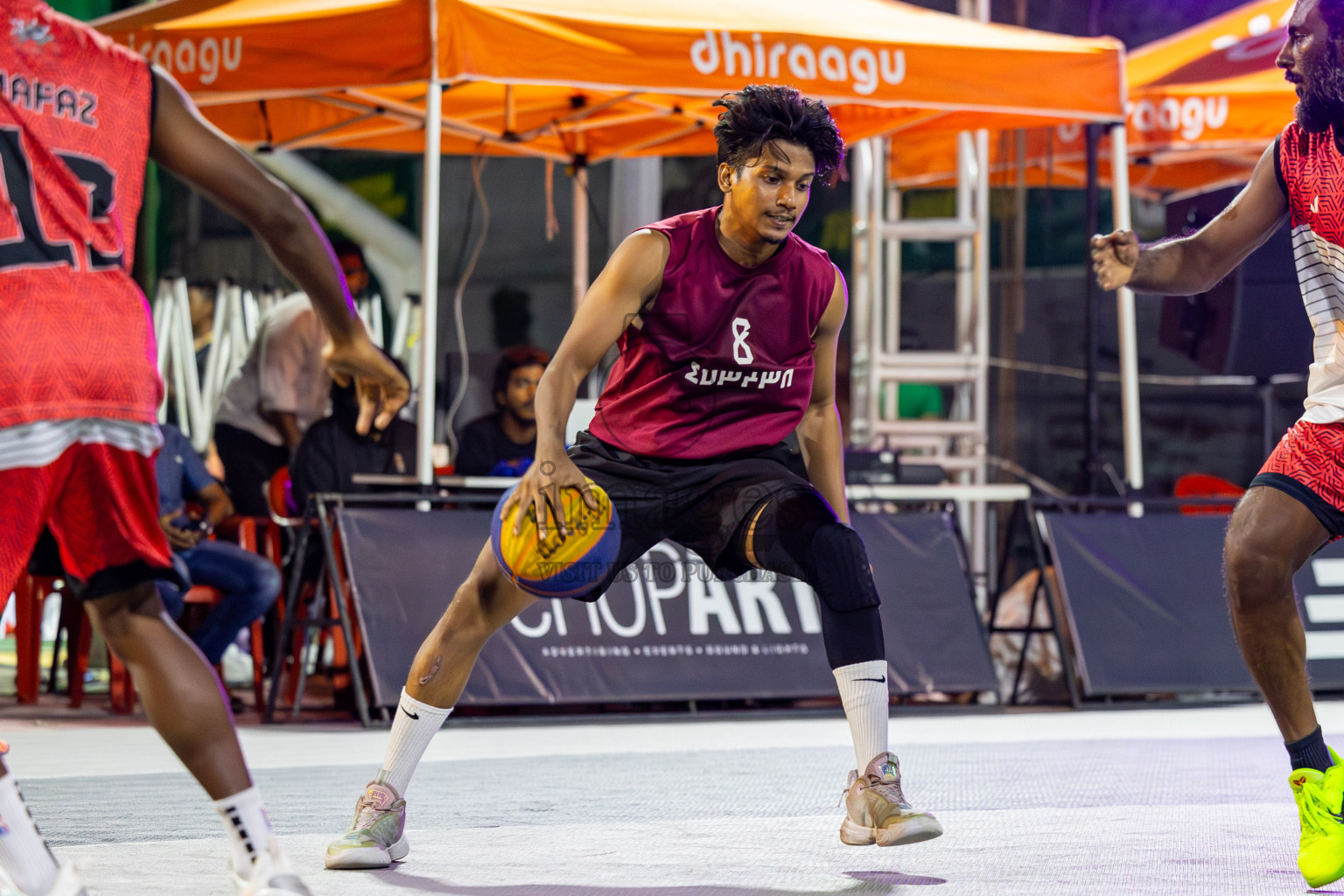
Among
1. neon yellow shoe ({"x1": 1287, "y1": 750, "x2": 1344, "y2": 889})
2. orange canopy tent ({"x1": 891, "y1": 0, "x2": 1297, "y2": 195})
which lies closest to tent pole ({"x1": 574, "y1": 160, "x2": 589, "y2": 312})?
orange canopy tent ({"x1": 891, "y1": 0, "x2": 1297, "y2": 195})

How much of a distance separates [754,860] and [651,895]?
1.56 feet

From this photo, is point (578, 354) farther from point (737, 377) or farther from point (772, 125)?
point (772, 125)

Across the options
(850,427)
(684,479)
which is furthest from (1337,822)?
(850,427)

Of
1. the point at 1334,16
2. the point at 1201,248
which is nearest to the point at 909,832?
the point at 1201,248

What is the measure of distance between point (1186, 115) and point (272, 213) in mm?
8494

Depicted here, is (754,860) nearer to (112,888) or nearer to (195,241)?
(112,888)

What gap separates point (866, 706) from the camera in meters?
3.62

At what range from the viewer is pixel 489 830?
4082 mm

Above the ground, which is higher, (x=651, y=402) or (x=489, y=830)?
(x=651, y=402)

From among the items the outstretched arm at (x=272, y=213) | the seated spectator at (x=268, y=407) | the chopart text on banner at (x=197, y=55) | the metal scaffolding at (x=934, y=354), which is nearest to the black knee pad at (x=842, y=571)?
the outstretched arm at (x=272, y=213)

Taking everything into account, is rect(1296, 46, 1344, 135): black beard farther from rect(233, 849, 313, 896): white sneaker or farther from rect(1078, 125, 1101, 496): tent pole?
rect(1078, 125, 1101, 496): tent pole

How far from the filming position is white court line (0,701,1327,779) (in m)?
5.63

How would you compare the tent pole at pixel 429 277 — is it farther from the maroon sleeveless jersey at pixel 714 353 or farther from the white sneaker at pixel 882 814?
the white sneaker at pixel 882 814

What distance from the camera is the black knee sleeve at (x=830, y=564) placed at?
3.67 m
